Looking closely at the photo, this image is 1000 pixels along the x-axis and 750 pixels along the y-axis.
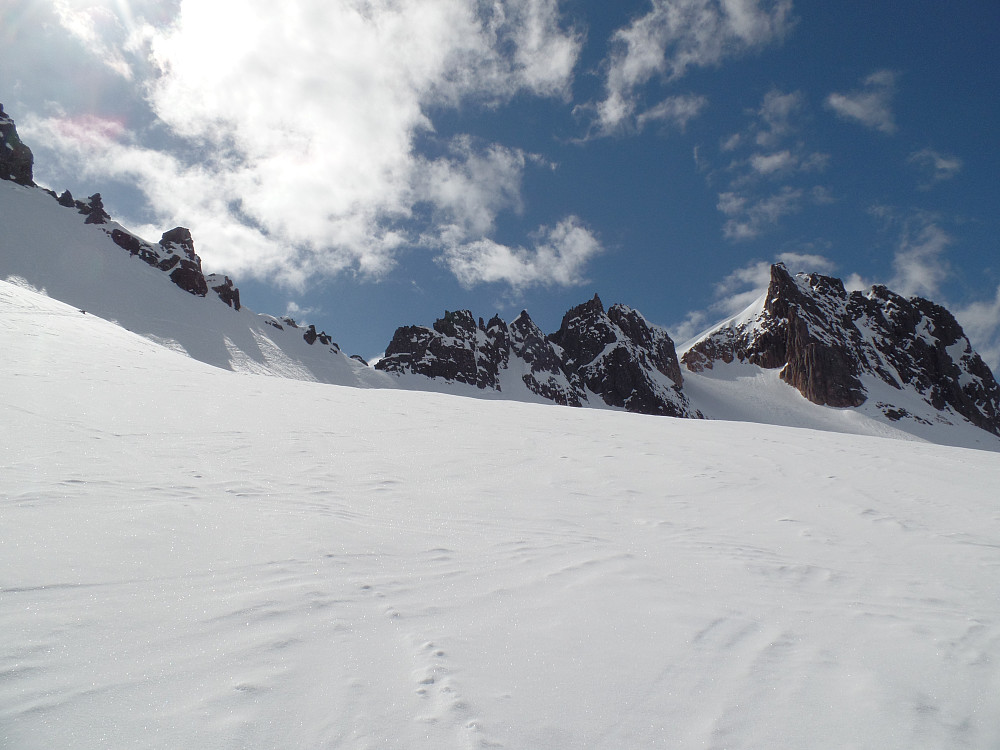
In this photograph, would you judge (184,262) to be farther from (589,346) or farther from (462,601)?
(589,346)

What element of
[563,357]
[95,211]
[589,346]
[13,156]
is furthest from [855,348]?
[13,156]

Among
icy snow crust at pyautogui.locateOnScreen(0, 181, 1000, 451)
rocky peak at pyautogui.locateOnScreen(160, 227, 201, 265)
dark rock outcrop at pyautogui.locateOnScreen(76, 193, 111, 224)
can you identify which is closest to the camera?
icy snow crust at pyautogui.locateOnScreen(0, 181, 1000, 451)

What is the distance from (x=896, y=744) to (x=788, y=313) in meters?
144

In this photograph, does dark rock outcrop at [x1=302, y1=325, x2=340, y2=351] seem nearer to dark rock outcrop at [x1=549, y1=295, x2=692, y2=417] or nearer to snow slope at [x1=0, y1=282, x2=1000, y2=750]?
dark rock outcrop at [x1=549, y1=295, x2=692, y2=417]

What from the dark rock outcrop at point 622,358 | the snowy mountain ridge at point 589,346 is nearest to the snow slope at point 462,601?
the snowy mountain ridge at point 589,346

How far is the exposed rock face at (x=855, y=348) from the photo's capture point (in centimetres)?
11675

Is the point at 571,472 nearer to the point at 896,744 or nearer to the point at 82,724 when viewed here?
the point at 896,744

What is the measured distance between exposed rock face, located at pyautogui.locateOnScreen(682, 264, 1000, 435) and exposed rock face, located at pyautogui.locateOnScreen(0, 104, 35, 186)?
13727cm

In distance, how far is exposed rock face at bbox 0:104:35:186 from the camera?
5553 centimetres

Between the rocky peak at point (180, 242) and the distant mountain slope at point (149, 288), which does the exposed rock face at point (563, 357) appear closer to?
the distant mountain slope at point (149, 288)

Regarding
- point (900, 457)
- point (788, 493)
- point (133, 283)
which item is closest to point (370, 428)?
point (788, 493)

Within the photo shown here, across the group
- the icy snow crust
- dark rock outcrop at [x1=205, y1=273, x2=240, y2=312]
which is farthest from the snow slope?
dark rock outcrop at [x1=205, y1=273, x2=240, y2=312]

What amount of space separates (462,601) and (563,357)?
11558cm

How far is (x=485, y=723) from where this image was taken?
7.85 feet
